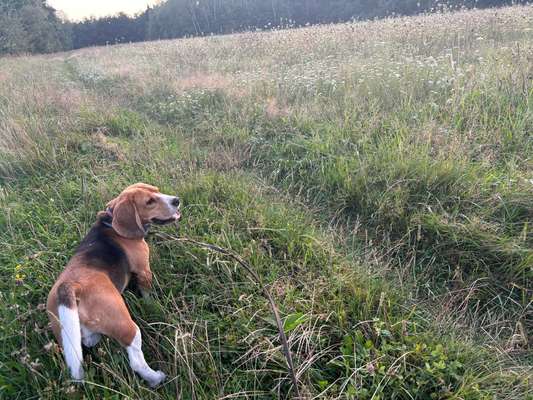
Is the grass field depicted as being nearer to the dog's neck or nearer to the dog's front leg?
the dog's front leg

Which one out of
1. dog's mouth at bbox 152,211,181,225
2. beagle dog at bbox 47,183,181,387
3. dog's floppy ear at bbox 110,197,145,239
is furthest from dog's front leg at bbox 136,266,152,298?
dog's mouth at bbox 152,211,181,225

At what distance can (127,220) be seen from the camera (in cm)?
274

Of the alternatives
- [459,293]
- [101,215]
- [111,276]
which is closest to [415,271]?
[459,293]

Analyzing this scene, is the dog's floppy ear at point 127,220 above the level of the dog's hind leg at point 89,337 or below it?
above

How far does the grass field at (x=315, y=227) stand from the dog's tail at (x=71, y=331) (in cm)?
7

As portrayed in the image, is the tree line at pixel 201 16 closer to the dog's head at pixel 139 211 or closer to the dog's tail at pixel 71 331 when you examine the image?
the dog's head at pixel 139 211

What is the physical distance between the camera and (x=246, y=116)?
17.9 feet

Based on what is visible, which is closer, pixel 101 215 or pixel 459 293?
pixel 459 293

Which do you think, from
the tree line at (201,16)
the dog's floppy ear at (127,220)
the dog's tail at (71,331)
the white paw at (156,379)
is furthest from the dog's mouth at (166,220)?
the tree line at (201,16)

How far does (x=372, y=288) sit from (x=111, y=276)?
175cm

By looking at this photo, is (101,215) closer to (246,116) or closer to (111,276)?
(111,276)

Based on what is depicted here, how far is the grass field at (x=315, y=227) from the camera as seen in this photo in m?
2.02

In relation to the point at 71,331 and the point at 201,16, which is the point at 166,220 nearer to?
the point at 71,331

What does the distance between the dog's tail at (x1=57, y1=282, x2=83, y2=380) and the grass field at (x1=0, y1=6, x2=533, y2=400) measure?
0.24 ft
